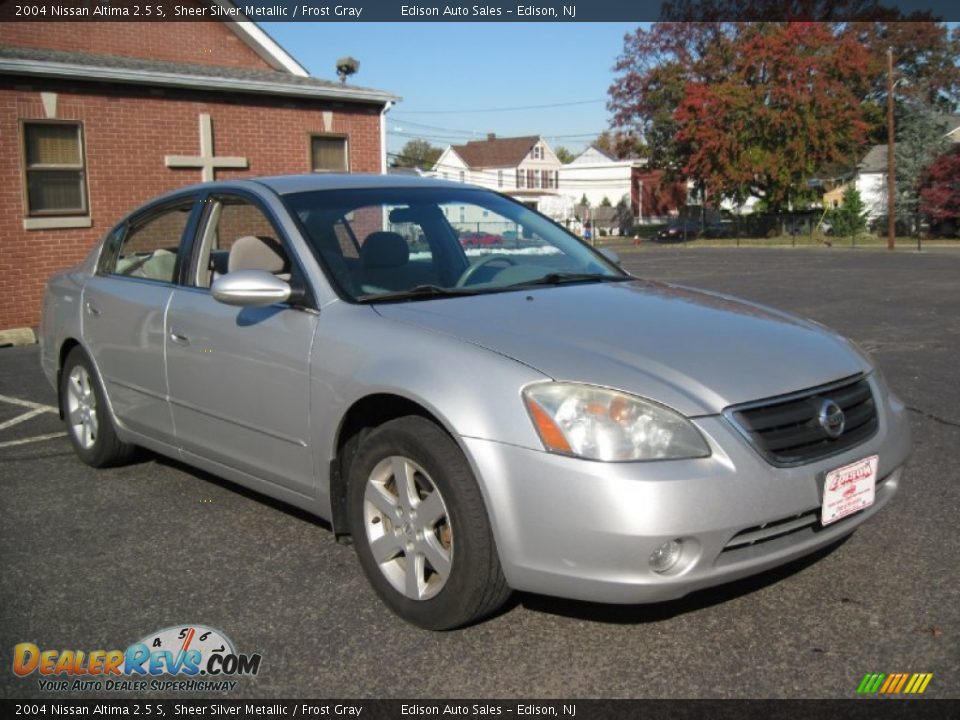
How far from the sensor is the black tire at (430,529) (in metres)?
2.96

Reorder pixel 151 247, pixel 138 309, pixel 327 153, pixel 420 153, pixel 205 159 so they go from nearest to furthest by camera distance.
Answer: pixel 138 309, pixel 151 247, pixel 205 159, pixel 327 153, pixel 420 153

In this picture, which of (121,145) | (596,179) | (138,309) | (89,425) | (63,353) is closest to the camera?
(138,309)

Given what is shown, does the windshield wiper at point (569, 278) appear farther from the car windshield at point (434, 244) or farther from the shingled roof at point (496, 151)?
the shingled roof at point (496, 151)

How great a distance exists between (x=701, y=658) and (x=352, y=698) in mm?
1096

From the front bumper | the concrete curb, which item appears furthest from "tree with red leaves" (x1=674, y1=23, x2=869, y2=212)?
the front bumper

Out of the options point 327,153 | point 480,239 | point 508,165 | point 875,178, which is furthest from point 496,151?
point 480,239

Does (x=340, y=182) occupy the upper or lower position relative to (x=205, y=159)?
lower

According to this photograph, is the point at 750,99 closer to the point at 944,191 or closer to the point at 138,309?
the point at 944,191

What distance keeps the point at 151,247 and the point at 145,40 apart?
41.0 ft

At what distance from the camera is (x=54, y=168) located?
13.0m

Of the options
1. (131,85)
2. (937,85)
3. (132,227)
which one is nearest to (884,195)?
(937,85)

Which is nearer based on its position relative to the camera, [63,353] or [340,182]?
[340,182]

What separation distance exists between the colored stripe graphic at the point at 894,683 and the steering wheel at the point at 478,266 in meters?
2.16

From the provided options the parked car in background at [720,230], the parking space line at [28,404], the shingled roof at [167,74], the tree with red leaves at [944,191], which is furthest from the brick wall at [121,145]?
the parked car in background at [720,230]
